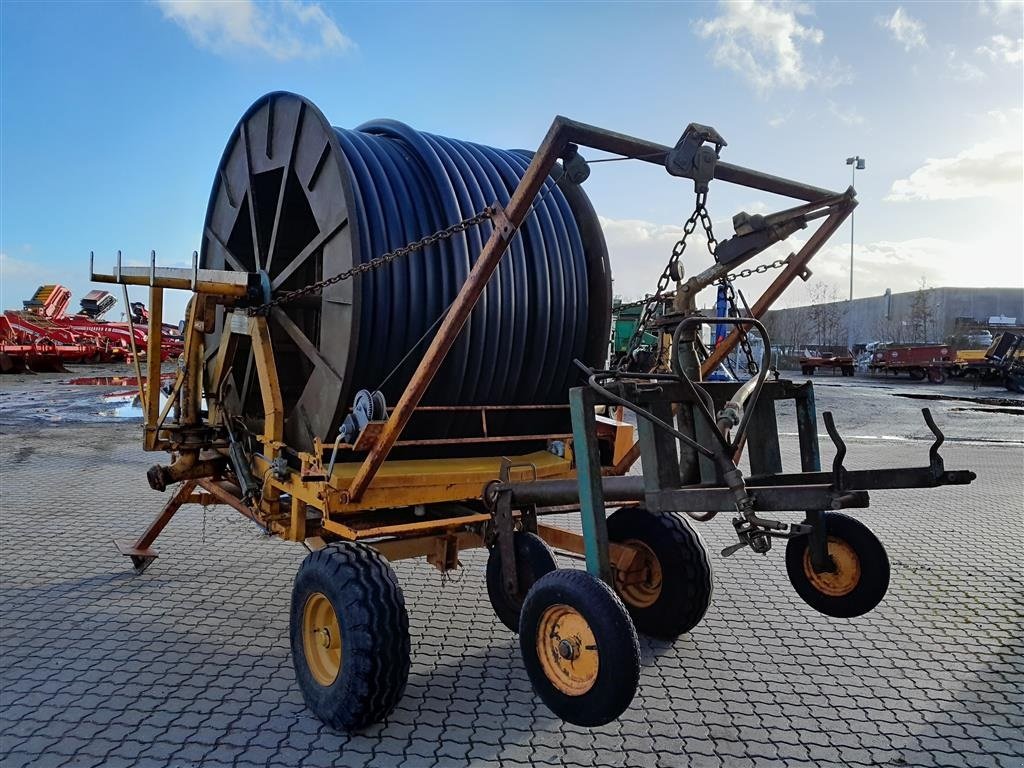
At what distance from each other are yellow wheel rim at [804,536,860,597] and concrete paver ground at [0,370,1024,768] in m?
0.69

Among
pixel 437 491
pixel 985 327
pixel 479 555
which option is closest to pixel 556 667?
pixel 437 491

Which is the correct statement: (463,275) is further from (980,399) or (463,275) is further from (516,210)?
(980,399)

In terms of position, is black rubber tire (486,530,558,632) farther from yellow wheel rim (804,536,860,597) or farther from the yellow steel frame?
yellow wheel rim (804,536,860,597)

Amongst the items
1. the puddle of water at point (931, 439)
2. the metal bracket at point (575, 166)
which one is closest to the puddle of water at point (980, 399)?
the puddle of water at point (931, 439)

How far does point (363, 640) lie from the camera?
10.9 feet

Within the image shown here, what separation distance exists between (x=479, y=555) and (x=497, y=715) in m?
2.93

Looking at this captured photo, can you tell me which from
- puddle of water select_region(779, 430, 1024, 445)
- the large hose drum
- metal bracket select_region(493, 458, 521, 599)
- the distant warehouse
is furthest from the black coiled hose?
the distant warehouse

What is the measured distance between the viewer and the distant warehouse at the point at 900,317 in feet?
176

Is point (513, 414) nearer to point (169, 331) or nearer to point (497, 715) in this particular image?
point (497, 715)

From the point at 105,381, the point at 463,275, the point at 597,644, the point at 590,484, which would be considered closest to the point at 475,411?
the point at 463,275

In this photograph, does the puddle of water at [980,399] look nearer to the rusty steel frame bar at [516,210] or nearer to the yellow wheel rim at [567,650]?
the rusty steel frame bar at [516,210]

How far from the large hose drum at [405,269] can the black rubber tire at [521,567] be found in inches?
33.8

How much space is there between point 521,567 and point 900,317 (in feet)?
202

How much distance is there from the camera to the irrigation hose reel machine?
2840 mm
